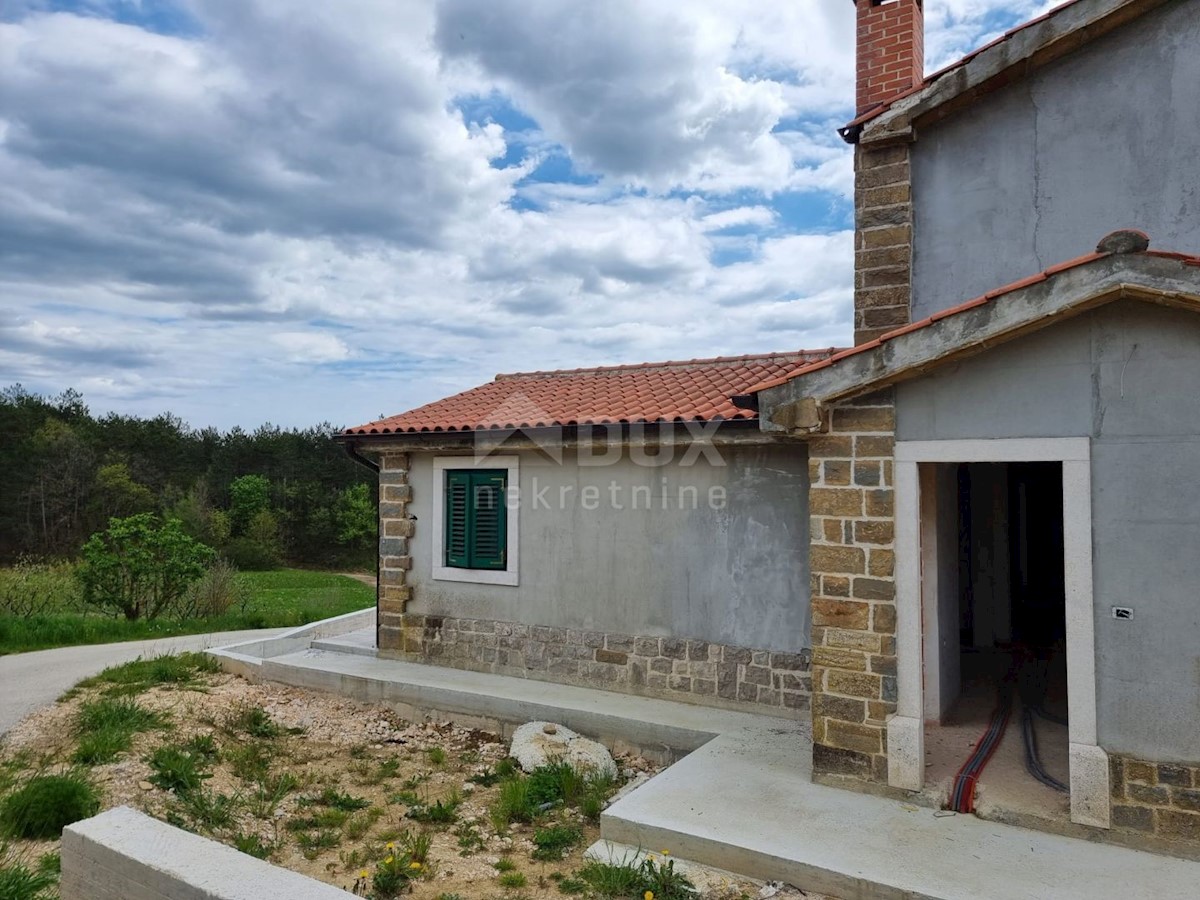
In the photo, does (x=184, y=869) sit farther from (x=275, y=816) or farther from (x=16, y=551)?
(x=16, y=551)

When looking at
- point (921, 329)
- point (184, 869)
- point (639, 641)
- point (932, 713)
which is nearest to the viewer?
point (184, 869)

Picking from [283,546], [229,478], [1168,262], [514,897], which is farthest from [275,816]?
[229,478]

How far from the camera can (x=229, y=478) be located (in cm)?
4262

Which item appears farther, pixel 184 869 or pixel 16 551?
pixel 16 551

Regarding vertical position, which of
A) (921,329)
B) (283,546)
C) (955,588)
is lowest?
(283,546)

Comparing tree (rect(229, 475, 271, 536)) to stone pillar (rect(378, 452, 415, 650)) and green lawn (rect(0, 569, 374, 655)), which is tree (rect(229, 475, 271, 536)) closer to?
green lawn (rect(0, 569, 374, 655))

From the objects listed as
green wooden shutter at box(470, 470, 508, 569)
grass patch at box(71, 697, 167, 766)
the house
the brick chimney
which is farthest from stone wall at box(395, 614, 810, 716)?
the brick chimney

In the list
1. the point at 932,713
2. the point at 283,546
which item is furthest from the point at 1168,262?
the point at 283,546

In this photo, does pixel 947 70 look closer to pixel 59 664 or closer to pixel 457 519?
pixel 457 519

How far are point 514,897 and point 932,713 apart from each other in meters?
4.19

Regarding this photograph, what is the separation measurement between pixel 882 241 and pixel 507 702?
6.36m

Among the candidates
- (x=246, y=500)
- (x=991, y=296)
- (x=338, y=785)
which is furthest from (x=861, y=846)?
(x=246, y=500)

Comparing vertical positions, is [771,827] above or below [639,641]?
below

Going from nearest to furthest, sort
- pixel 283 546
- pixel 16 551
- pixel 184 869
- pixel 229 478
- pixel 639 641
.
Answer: pixel 184 869, pixel 639 641, pixel 16 551, pixel 283 546, pixel 229 478
